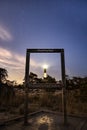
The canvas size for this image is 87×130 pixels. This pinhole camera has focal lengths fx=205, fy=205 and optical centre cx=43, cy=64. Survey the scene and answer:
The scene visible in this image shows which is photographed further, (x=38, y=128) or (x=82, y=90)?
(x=82, y=90)

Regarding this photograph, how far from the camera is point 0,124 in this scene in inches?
247

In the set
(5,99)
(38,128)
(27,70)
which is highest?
(27,70)

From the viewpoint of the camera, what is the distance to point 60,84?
7395mm

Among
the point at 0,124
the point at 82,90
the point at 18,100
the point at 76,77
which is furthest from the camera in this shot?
the point at 76,77

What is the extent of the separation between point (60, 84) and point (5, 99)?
5399mm

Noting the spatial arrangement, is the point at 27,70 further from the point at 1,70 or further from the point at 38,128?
the point at 1,70

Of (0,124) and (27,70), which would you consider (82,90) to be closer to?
(27,70)

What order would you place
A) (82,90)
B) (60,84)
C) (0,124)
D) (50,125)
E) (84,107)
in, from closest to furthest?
(0,124), (50,125), (60,84), (84,107), (82,90)

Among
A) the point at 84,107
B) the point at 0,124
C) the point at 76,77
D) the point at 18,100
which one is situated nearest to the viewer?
the point at 0,124

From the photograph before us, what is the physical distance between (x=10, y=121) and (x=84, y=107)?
5.40 metres

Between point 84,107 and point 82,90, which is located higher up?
point 82,90

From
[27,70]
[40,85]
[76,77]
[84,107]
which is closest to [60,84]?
[40,85]

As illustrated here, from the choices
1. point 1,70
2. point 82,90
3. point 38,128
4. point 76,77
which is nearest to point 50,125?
point 38,128

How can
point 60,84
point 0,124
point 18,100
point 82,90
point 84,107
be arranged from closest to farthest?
point 0,124 → point 60,84 → point 84,107 → point 18,100 → point 82,90
